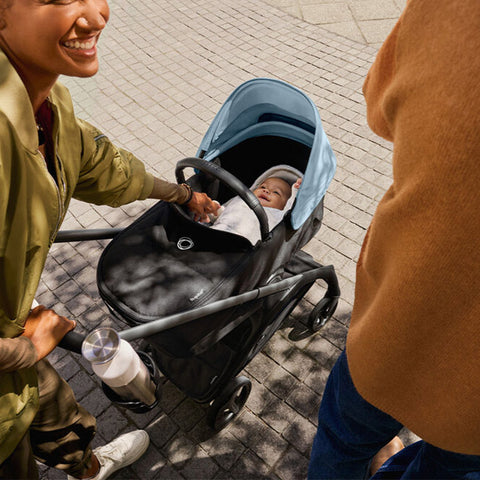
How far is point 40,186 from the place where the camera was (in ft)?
4.69

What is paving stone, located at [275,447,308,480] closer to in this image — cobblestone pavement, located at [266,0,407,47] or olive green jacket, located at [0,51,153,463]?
olive green jacket, located at [0,51,153,463]

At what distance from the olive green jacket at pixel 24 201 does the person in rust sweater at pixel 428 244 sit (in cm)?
106

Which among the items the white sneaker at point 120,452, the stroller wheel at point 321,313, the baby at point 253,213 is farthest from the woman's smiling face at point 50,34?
the stroller wheel at point 321,313

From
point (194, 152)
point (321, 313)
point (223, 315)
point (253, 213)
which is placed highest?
point (253, 213)

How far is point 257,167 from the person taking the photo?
339cm

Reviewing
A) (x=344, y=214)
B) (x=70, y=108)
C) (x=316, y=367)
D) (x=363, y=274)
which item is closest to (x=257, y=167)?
(x=344, y=214)

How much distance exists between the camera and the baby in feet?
8.46

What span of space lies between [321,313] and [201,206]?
142cm

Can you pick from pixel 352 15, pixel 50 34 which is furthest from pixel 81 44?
Result: pixel 352 15

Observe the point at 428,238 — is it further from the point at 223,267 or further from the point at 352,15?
the point at 352,15

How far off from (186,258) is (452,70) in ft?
5.31

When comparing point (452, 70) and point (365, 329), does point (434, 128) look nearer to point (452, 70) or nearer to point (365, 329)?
point (452, 70)

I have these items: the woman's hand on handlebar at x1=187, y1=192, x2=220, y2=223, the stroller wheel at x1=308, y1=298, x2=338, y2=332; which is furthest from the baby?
the stroller wheel at x1=308, y1=298, x2=338, y2=332

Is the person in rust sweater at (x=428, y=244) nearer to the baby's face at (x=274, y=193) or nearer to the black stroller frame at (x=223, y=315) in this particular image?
the black stroller frame at (x=223, y=315)
